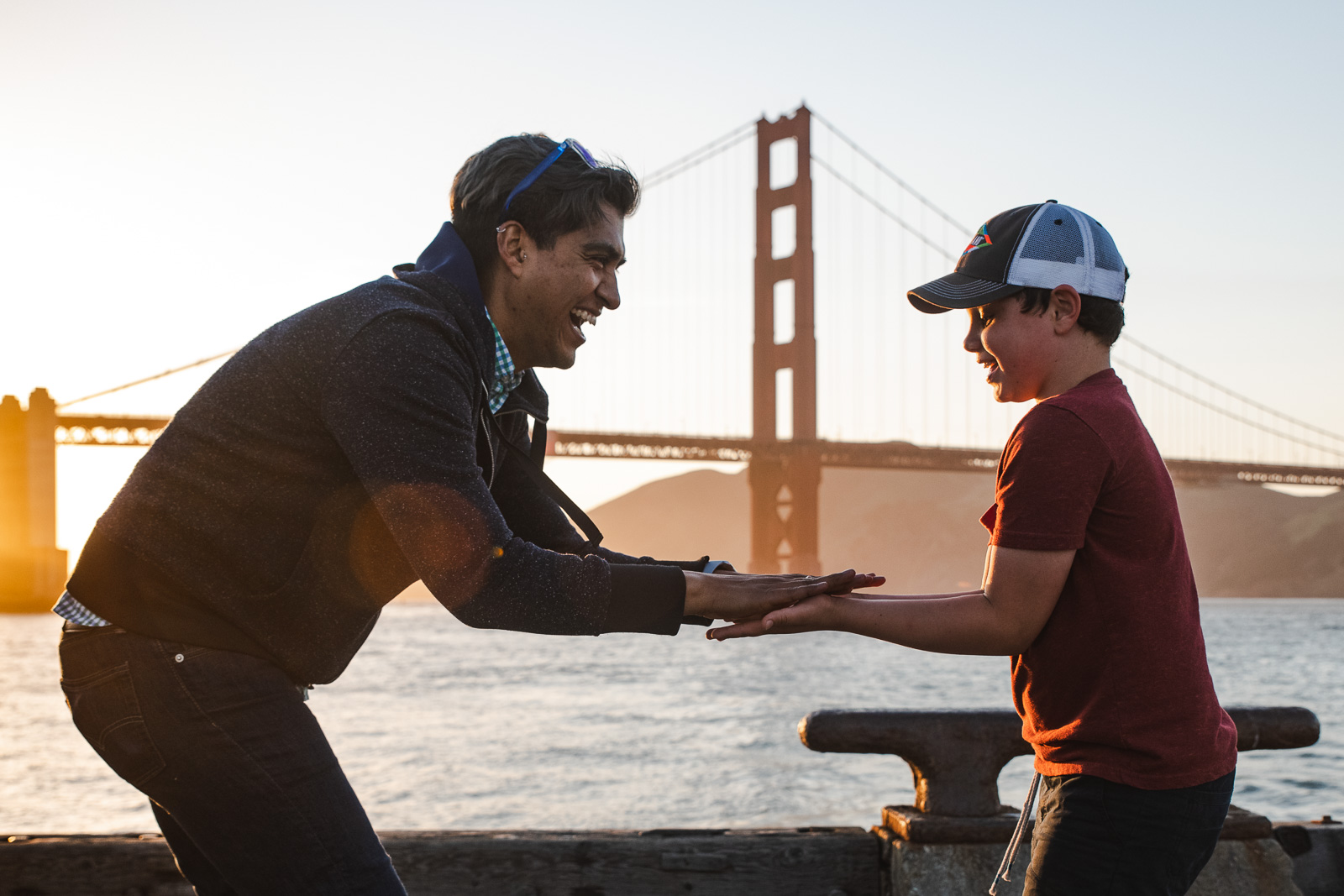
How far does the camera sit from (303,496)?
4.09 ft

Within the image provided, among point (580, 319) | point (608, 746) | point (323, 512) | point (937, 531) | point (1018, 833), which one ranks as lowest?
point (937, 531)

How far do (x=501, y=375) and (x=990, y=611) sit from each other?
688 mm

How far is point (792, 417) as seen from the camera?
36656mm

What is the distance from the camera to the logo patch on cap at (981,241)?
1494 millimetres

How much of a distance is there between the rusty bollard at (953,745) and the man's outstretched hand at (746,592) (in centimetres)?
76

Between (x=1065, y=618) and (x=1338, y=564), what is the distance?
10226cm

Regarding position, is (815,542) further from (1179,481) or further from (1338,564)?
(1338,564)

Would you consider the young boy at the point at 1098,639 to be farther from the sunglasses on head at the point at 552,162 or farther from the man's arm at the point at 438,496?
the sunglasses on head at the point at 552,162

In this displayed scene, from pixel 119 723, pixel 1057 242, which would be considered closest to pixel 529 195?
Result: pixel 1057 242

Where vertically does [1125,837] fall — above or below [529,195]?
below

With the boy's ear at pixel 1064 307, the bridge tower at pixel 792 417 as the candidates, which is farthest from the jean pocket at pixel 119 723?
the bridge tower at pixel 792 417

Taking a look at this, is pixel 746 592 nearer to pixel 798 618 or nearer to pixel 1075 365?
pixel 798 618

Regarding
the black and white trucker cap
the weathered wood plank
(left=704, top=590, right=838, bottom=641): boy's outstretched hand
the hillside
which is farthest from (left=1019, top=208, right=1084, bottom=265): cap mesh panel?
the hillside

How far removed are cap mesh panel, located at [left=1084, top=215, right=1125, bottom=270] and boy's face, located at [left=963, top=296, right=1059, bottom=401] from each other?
95mm
